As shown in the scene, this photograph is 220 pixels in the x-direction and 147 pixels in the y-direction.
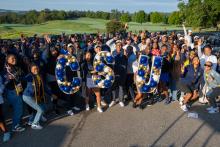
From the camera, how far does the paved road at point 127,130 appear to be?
24.4 feet

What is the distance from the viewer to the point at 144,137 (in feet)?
25.4

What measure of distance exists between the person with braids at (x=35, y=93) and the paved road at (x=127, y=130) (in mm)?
368

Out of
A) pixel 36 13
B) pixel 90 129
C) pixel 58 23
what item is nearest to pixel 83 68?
pixel 90 129

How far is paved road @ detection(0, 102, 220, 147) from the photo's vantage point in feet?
24.4

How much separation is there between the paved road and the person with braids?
1.21 feet

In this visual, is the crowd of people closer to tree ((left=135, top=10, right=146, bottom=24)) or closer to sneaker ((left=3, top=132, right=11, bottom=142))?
sneaker ((left=3, top=132, right=11, bottom=142))

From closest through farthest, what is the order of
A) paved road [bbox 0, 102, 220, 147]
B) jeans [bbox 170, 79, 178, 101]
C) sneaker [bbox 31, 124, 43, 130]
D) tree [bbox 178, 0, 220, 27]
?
paved road [bbox 0, 102, 220, 147], sneaker [bbox 31, 124, 43, 130], jeans [bbox 170, 79, 178, 101], tree [bbox 178, 0, 220, 27]

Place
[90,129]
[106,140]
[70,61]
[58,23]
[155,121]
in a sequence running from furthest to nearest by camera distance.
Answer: [58,23] < [70,61] < [155,121] < [90,129] < [106,140]

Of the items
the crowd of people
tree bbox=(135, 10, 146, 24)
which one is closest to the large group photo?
the crowd of people

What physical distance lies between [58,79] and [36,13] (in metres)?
52.5

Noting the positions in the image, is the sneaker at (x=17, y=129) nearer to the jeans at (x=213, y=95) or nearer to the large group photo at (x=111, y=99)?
the large group photo at (x=111, y=99)

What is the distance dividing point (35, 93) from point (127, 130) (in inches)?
103

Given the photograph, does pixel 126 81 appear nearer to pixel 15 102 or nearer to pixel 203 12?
pixel 15 102

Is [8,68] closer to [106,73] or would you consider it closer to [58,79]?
[58,79]
